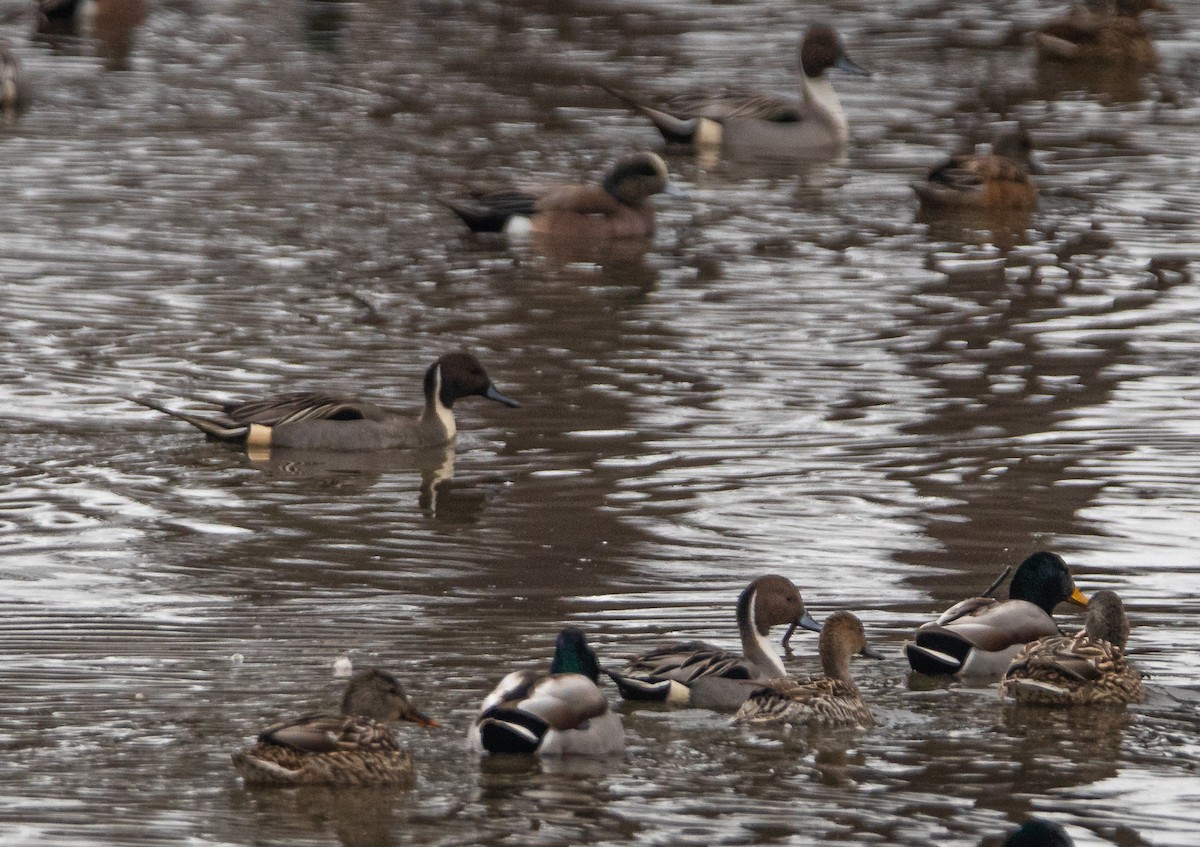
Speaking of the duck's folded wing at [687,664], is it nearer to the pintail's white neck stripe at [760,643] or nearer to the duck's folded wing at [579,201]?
the pintail's white neck stripe at [760,643]

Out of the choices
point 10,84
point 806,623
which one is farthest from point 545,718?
point 10,84

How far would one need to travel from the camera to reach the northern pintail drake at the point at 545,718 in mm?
8023

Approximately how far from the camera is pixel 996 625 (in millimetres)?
9398

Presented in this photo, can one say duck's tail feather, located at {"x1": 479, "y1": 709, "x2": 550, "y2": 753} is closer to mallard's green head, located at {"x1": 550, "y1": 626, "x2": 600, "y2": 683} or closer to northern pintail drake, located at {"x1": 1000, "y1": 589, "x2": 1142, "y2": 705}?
mallard's green head, located at {"x1": 550, "y1": 626, "x2": 600, "y2": 683}

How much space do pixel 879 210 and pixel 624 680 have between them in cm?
1190

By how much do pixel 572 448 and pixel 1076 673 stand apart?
4.65m

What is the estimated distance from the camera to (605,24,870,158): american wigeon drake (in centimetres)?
2302

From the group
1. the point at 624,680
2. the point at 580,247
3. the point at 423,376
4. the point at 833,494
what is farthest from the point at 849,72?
the point at 624,680

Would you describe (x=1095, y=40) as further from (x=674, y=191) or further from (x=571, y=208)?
(x=571, y=208)

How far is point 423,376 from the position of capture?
14.5 meters

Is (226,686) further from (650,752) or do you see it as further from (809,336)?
(809,336)

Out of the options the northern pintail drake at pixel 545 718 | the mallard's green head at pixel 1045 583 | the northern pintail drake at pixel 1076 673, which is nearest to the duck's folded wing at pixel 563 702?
the northern pintail drake at pixel 545 718

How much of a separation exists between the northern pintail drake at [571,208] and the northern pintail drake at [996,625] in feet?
31.5

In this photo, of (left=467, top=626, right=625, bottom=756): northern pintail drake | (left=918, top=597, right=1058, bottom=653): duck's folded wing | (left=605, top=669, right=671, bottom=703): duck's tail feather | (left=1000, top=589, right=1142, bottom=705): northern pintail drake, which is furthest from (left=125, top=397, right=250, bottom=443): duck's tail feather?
(left=1000, top=589, right=1142, bottom=705): northern pintail drake
